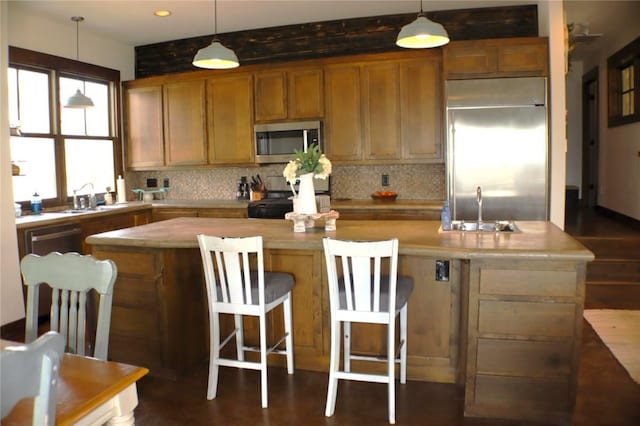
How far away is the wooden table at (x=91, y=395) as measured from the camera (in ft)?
4.00

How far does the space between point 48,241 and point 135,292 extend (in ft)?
5.38

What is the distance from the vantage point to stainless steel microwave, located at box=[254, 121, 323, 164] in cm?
527

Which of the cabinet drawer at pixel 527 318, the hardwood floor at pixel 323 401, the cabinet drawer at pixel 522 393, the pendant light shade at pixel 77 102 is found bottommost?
the hardwood floor at pixel 323 401

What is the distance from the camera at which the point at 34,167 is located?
504 centimetres

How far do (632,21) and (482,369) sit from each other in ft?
18.0

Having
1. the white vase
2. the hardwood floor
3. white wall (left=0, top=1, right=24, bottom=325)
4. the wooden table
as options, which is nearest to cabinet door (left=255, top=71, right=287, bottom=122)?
white wall (left=0, top=1, right=24, bottom=325)

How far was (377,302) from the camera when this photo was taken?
2553 millimetres

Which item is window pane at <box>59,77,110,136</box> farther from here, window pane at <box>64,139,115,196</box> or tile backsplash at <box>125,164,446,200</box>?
tile backsplash at <box>125,164,446,200</box>

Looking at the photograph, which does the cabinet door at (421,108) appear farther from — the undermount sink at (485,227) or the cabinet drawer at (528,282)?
the cabinet drawer at (528,282)

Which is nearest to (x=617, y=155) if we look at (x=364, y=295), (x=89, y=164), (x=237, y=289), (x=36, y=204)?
(x=364, y=295)

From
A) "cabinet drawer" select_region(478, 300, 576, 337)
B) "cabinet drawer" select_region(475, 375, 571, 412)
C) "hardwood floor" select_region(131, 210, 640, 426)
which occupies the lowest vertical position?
"hardwood floor" select_region(131, 210, 640, 426)

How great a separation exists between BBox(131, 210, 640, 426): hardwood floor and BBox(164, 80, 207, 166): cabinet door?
309cm

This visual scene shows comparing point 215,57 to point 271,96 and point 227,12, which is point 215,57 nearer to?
point 227,12

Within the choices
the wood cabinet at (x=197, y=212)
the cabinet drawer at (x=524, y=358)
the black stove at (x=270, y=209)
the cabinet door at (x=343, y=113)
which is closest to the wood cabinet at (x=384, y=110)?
the cabinet door at (x=343, y=113)
